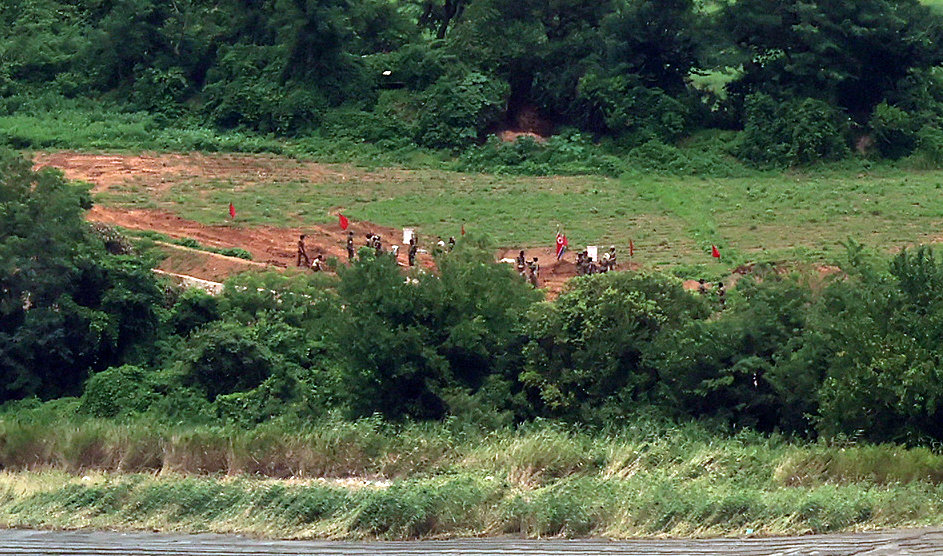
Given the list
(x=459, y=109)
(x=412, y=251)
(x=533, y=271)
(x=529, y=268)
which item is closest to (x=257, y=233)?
(x=412, y=251)

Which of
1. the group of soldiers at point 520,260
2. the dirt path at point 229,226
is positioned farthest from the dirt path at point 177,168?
the group of soldiers at point 520,260

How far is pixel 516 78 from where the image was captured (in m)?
44.3

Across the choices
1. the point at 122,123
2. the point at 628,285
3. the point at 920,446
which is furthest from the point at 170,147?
the point at 920,446

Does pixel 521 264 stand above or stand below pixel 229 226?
below

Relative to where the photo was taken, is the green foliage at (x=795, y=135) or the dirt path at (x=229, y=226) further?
the green foliage at (x=795, y=135)

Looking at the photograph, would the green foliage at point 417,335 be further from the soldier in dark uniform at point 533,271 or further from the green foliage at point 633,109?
the green foliage at point 633,109

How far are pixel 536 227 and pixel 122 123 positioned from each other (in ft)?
52.5

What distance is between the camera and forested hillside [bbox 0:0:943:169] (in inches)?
1613

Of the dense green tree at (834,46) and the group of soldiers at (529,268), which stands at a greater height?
the dense green tree at (834,46)

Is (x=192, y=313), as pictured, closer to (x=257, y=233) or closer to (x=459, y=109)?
(x=257, y=233)

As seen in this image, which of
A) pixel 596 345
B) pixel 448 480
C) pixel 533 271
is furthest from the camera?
pixel 533 271

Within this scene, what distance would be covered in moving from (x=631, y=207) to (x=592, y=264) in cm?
745

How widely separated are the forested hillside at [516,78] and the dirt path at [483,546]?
28637 mm

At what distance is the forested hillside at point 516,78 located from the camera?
41.0 m
